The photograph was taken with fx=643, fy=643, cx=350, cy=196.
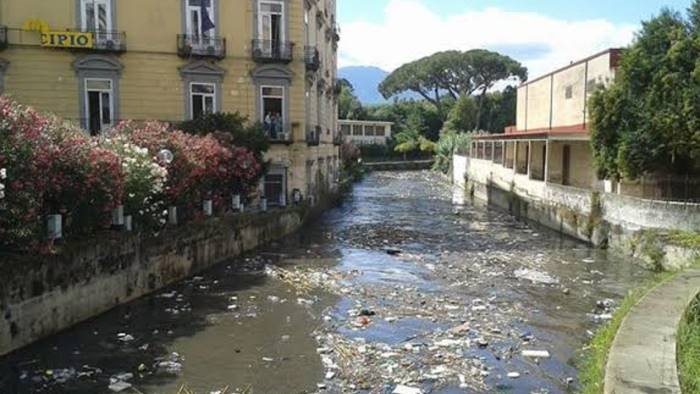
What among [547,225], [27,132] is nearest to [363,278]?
[27,132]

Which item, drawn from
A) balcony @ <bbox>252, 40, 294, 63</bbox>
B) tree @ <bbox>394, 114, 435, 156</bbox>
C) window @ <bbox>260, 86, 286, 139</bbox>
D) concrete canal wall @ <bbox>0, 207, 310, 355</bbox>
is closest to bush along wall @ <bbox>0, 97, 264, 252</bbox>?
concrete canal wall @ <bbox>0, 207, 310, 355</bbox>

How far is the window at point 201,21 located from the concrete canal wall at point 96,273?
28.8 ft

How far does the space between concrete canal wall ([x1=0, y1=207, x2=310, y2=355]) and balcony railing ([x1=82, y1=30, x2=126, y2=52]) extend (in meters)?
9.36

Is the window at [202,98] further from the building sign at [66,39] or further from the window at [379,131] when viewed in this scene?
the window at [379,131]

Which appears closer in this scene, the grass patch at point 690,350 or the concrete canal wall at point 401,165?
the grass patch at point 690,350

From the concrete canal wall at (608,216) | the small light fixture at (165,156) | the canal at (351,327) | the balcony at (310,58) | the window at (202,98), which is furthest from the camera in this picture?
the balcony at (310,58)

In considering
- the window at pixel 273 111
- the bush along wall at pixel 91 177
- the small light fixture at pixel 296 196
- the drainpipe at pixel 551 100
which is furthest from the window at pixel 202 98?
the drainpipe at pixel 551 100

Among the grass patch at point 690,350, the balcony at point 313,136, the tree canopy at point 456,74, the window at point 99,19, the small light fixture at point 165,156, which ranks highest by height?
the tree canopy at point 456,74

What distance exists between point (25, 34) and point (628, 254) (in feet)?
69.9

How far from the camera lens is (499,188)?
33562 millimetres

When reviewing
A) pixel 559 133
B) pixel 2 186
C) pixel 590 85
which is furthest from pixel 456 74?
pixel 2 186

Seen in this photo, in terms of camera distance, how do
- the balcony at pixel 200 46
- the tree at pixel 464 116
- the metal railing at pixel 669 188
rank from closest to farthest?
the metal railing at pixel 669 188 → the balcony at pixel 200 46 → the tree at pixel 464 116

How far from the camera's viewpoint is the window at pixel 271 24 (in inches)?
957

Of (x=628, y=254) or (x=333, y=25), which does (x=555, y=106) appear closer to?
(x=333, y=25)
